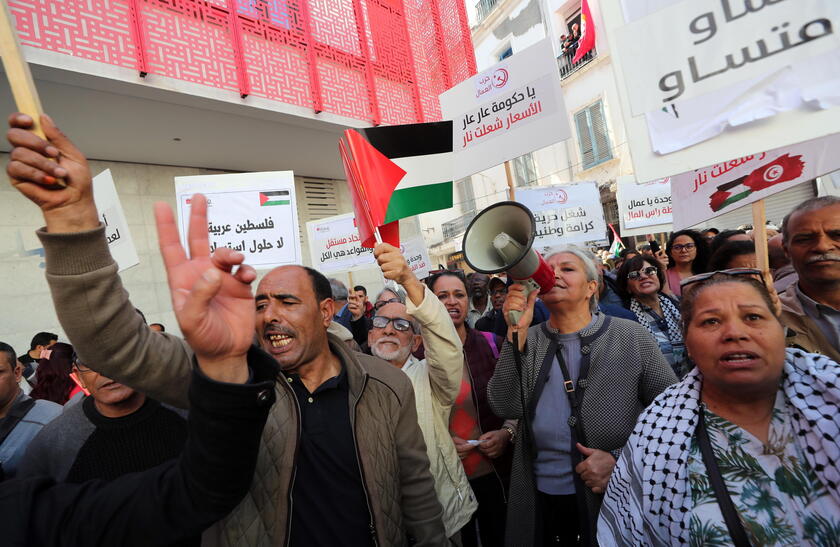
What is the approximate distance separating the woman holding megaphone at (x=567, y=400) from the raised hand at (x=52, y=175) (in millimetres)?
1650

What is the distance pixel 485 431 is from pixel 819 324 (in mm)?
1668

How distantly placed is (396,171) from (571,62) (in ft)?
55.5

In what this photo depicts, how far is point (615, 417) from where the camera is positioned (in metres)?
1.93

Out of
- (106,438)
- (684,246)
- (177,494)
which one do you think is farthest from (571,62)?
(177,494)

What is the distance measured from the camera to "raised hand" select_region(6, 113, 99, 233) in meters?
0.89

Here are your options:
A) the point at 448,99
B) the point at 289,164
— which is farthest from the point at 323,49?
the point at 448,99

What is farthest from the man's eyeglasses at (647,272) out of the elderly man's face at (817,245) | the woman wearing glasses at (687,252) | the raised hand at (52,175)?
the raised hand at (52,175)

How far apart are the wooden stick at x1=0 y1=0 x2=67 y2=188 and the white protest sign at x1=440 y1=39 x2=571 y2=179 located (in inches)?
119

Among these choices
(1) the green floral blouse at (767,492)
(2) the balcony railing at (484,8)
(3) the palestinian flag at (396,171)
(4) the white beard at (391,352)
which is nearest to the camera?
(1) the green floral blouse at (767,492)

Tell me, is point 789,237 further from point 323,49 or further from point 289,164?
point 289,164

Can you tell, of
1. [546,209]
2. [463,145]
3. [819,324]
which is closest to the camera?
[819,324]

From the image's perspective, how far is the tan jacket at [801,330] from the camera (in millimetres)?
1862

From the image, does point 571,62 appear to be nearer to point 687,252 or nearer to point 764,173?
point 687,252

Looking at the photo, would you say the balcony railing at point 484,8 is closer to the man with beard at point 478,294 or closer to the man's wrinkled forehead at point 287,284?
the man with beard at point 478,294
